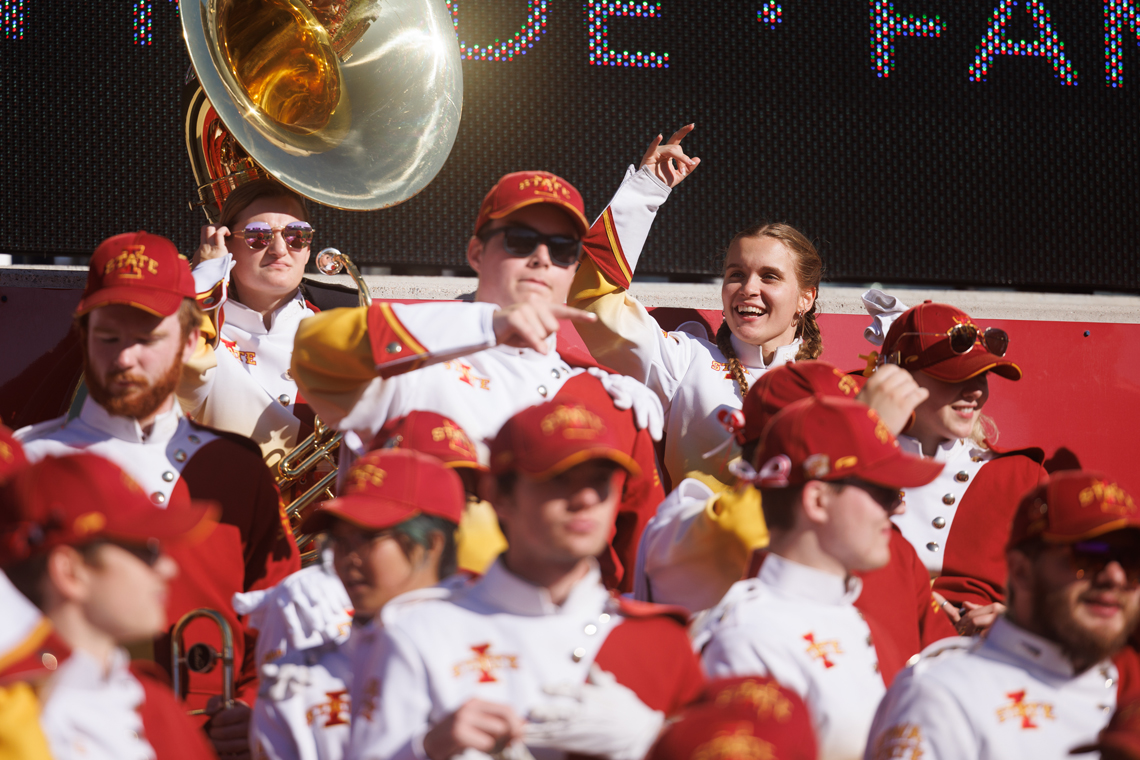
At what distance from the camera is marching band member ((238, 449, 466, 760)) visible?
7.39 feet

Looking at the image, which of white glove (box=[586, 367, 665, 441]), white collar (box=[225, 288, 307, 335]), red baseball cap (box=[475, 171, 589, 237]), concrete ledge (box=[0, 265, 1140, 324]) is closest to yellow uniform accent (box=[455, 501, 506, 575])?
white glove (box=[586, 367, 665, 441])

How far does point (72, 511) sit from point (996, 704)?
1.57 metres

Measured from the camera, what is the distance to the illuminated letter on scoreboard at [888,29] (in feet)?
18.2

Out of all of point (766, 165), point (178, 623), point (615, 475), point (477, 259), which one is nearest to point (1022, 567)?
point (615, 475)

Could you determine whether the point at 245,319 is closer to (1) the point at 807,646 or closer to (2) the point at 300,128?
(2) the point at 300,128

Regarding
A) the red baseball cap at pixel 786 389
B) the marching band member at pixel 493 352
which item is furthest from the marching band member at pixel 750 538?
the marching band member at pixel 493 352

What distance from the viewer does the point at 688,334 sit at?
424cm

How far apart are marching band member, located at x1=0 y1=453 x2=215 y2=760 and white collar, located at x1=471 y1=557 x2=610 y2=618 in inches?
20.0

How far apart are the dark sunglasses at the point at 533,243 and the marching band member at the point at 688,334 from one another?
0.69 m

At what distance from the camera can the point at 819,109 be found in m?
5.55

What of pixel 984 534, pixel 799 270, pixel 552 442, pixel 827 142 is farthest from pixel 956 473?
pixel 827 142

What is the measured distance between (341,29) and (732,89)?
6.47ft

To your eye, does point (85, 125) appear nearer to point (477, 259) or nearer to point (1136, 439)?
point (477, 259)

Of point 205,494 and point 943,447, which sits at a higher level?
point 943,447
